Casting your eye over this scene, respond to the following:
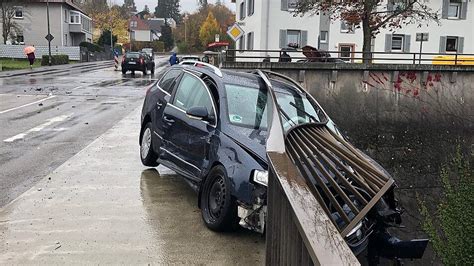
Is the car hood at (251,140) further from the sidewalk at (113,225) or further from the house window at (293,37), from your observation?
the house window at (293,37)

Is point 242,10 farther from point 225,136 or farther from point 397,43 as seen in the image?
point 225,136

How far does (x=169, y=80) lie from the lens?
7.75m

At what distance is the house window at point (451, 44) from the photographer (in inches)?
1345

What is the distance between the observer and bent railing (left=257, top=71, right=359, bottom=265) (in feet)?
6.40

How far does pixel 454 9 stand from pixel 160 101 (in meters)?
32.3

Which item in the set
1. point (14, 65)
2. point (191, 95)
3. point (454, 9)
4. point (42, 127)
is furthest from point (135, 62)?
point (191, 95)

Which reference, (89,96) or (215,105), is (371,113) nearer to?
(89,96)

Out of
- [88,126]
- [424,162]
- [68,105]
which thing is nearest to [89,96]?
[68,105]

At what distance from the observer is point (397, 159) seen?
69.6ft

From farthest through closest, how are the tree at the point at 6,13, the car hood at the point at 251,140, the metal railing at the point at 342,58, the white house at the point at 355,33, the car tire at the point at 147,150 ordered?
1. the tree at the point at 6,13
2. the white house at the point at 355,33
3. the metal railing at the point at 342,58
4. the car tire at the point at 147,150
5. the car hood at the point at 251,140

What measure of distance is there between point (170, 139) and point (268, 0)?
2677 cm

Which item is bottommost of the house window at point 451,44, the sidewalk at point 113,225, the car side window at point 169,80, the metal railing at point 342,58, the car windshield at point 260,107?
the sidewalk at point 113,225

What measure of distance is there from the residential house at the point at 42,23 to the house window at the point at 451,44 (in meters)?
43.3

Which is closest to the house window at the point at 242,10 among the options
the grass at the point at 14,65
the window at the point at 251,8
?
the window at the point at 251,8
